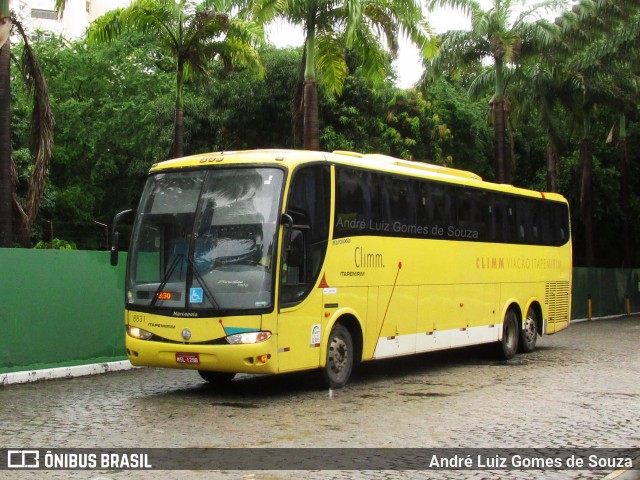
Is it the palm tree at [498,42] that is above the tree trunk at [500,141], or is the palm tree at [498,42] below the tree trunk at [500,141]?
above

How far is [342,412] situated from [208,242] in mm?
2836

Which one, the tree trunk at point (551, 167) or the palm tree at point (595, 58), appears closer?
the palm tree at point (595, 58)

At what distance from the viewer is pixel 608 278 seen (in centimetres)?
3834

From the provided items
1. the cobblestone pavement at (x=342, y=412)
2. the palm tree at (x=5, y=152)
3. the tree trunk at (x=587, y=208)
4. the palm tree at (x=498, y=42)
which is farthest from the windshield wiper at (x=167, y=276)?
the tree trunk at (x=587, y=208)

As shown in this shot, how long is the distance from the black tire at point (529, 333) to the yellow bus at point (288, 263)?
358cm

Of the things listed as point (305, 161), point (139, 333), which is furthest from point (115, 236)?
point (305, 161)

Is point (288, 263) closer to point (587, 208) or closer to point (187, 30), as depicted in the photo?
point (187, 30)

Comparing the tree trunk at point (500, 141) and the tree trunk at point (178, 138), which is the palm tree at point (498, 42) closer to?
the tree trunk at point (500, 141)

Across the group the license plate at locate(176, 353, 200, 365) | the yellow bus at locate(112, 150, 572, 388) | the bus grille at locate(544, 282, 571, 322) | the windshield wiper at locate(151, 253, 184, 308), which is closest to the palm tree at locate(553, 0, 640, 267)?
the bus grille at locate(544, 282, 571, 322)


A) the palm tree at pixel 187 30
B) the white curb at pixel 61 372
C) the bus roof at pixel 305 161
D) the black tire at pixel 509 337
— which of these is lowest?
the white curb at pixel 61 372

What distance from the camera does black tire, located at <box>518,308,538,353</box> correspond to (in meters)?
19.1

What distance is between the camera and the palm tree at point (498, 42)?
1144 inches

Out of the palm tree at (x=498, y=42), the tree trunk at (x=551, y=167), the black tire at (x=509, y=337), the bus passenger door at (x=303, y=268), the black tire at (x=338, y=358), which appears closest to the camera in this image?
the bus passenger door at (x=303, y=268)

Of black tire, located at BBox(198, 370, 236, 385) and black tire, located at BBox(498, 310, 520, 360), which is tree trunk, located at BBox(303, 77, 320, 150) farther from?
black tire, located at BBox(198, 370, 236, 385)
